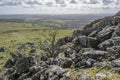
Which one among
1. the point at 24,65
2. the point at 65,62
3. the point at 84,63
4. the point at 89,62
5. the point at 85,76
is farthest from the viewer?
the point at 24,65

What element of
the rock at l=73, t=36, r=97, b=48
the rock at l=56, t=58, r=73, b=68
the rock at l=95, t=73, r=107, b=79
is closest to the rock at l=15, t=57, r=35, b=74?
the rock at l=56, t=58, r=73, b=68

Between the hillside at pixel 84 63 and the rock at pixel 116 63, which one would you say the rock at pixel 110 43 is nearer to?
the hillside at pixel 84 63

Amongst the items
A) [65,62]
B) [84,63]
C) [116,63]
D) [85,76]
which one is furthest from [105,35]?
[85,76]

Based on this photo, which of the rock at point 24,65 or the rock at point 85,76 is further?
the rock at point 24,65

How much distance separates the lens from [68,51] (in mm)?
76438

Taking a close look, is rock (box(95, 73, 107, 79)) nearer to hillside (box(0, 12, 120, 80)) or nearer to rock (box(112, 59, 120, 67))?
hillside (box(0, 12, 120, 80))

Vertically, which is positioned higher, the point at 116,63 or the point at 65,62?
the point at 116,63

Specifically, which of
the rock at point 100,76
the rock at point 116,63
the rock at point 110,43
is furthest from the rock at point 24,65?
the rock at point 100,76

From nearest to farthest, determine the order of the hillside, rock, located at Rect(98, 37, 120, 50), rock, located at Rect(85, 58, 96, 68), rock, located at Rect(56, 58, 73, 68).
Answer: the hillside, rock, located at Rect(85, 58, 96, 68), rock, located at Rect(56, 58, 73, 68), rock, located at Rect(98, 37, 120, 50)

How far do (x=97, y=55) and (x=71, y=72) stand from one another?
29.2ft

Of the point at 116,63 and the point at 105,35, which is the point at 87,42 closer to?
the point at 105,35

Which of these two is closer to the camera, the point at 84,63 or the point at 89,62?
the point at 89,62

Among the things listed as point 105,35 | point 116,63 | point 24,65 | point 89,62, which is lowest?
point 24,65

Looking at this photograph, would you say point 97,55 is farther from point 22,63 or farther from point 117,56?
point 22,63
